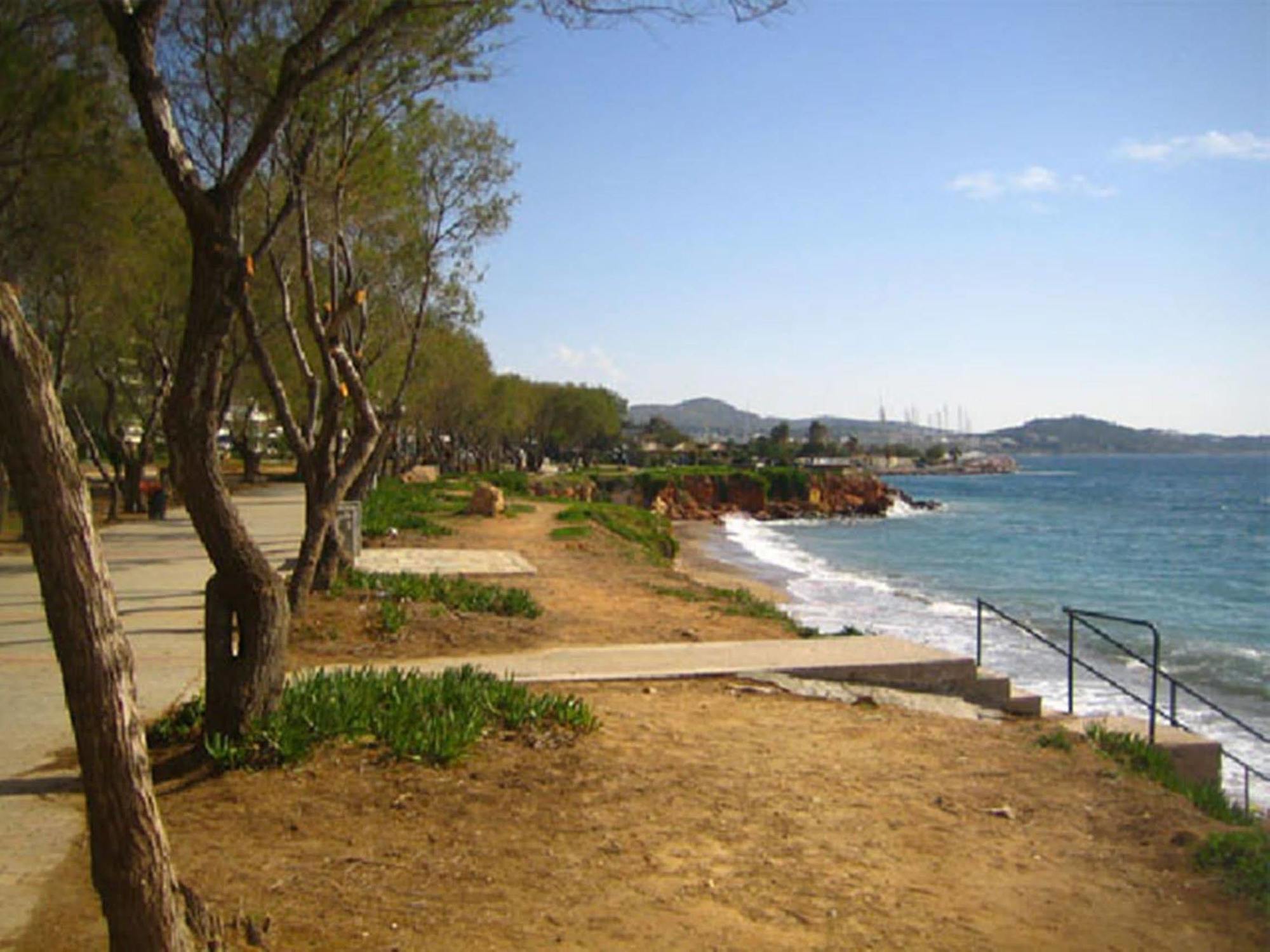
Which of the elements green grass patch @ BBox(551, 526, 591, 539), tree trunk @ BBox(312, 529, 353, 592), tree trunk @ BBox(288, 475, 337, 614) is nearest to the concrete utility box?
tree trunk @ BBox(312, 529, 353, 592)

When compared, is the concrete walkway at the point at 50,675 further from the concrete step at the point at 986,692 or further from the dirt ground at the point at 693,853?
the concrete step at the point at 986,692

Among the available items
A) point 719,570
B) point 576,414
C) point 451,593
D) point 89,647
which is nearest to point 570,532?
point 719,570

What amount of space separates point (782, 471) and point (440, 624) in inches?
2440

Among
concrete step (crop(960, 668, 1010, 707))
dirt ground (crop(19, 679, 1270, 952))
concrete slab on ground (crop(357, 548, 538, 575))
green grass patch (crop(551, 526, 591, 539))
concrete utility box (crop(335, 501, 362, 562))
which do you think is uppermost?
concrete utility box (crop(335, 501, 362, 562))

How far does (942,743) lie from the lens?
26.0ft

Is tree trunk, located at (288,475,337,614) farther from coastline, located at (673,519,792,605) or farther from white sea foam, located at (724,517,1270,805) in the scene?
coastline, located at (673,519,792,605)

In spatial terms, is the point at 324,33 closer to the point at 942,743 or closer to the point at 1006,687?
the point at 942,743

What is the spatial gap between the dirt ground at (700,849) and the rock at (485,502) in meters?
20.1

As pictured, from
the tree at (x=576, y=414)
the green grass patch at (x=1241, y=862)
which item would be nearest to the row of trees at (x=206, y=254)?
the green grass patch at (x=1241, y=862)

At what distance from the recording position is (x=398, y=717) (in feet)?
22.8

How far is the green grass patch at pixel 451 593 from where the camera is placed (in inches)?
493

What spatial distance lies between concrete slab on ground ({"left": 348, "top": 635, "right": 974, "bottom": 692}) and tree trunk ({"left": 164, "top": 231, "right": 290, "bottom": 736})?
2597mm

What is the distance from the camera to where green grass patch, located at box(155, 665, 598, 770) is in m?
6.46

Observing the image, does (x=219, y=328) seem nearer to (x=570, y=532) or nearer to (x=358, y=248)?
(x=358, y=248)
